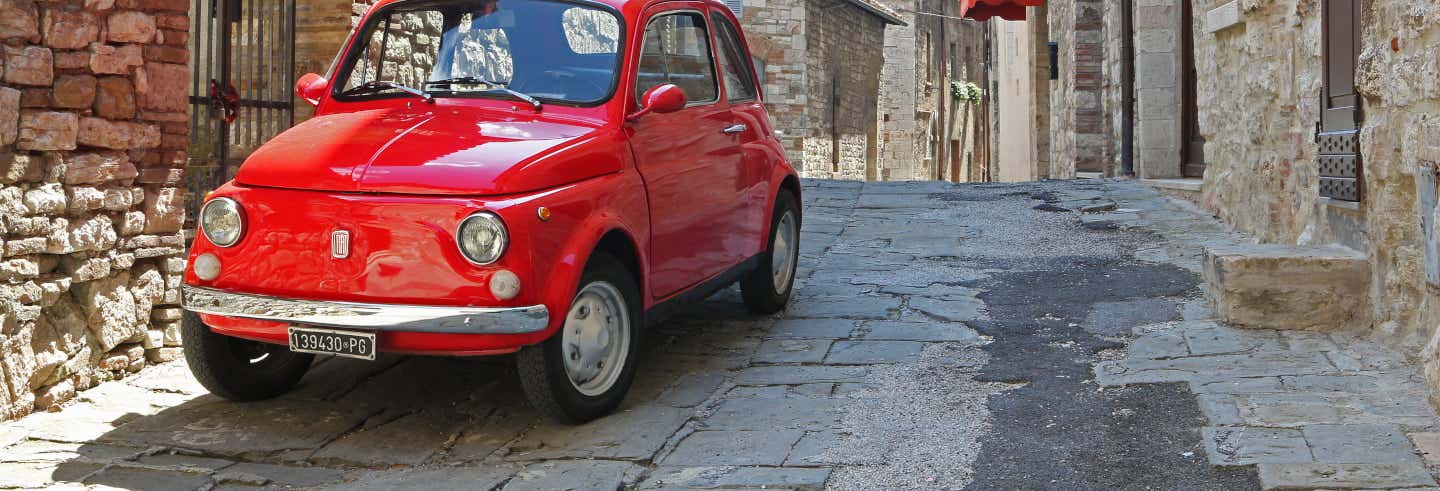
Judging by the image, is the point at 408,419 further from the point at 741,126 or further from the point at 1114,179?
the point at 1114,179

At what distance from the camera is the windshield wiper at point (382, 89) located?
5082 millimetres

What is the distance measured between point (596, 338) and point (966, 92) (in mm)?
32755

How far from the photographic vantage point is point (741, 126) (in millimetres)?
6137

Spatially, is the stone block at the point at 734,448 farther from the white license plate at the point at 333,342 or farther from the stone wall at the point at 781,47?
the stone wall at the point at 781,47

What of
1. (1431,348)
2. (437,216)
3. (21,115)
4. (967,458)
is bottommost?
(967,458)

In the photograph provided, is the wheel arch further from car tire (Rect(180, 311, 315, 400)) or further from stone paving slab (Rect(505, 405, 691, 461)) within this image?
car tire (Rect(180, 311, 315, 400))

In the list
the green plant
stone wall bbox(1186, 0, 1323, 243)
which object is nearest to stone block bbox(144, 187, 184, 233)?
stone wall bbox(1186, 0, 1323, 243)

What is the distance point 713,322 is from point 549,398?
2164 mm

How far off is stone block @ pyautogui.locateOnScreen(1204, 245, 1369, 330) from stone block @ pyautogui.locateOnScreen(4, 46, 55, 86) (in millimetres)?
4814

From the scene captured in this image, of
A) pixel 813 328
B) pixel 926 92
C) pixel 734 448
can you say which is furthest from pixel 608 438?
pixel 926 92

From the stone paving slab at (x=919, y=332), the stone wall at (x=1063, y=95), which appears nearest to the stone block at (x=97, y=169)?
the stone paving slab at (x=919, y=332)

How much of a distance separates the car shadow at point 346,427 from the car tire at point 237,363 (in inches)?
2.6

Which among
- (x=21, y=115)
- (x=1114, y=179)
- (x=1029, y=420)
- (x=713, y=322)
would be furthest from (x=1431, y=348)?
(x=1114, y=179)

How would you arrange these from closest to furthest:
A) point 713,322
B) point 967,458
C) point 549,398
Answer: point 967,458 < point 549,398 < point 713,322
